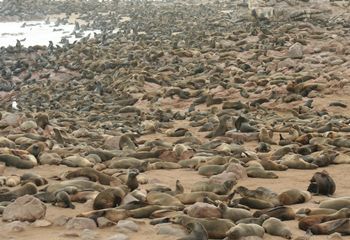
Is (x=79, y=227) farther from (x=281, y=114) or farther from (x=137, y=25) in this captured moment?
(x=137, y=25)

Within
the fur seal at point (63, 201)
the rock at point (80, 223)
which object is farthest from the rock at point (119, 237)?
the fur seal at point (63, 201)

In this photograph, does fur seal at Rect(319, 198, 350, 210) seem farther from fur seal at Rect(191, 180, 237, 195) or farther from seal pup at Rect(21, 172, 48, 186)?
seal pup at Rect(21, 172, 48, 186)

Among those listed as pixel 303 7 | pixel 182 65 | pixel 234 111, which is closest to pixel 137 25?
pixel 303 7

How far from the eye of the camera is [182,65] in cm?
1806

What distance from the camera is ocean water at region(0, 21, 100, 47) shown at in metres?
29.9

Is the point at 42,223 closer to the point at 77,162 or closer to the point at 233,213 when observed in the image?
the point at 233,213

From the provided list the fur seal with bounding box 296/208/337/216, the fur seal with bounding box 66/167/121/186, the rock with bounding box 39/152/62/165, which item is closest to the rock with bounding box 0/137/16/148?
the rock with bounding box 39/152/62/165

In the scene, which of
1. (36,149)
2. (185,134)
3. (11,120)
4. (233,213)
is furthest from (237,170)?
(11,120)

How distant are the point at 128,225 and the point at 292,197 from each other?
5.46ft

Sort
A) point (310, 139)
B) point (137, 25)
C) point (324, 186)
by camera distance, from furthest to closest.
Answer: point (137, 25)
point (310, 139)
point (324, 186)

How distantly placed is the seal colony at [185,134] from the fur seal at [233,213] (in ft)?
0.04

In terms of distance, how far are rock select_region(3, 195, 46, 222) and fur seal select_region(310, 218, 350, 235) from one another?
Answer: 2.39 metres

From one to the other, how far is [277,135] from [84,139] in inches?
124

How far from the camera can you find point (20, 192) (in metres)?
5.91
